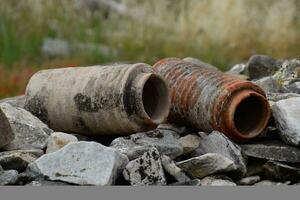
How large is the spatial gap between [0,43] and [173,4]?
452cm

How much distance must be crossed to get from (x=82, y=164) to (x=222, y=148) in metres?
0.85

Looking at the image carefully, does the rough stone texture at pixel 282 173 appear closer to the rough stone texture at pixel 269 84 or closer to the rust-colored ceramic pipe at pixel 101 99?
the rust-colored ceramic pipe at pixel 101 99

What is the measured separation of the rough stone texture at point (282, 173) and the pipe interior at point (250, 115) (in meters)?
0.50

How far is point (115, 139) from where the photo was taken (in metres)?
5.15

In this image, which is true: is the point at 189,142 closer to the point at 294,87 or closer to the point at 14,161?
the point at 14,161

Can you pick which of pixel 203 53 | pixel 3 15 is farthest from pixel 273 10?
pixel 3 15

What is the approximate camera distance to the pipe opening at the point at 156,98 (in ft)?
17.6

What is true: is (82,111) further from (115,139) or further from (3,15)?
(3,15)

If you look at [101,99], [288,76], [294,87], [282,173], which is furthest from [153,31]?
[282,173]

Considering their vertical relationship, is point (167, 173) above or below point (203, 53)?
above

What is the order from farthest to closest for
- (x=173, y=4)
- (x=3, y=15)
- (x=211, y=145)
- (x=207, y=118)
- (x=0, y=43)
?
1. (x=173, y=4)
2. (x=3, y=15)
3. (x=0, y=43)
4. (x=207, y=118)
5. (x=211, y=145)

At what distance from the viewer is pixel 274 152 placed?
16.4ft

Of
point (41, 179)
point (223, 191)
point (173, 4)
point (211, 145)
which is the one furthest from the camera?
point (173, 4)

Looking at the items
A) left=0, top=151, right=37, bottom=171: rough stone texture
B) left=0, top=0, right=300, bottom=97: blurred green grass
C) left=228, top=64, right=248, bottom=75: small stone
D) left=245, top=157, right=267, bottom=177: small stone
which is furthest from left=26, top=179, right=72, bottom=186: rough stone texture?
left=0, top=0, right=300, bottom=97: blurred green grass
